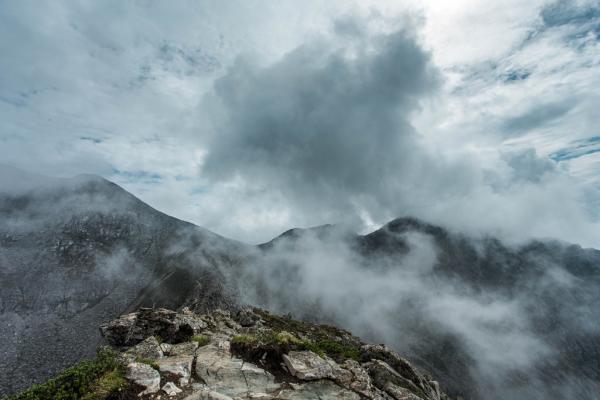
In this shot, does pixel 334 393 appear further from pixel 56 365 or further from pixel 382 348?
pixel 56 365

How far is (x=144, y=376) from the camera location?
20312 mm

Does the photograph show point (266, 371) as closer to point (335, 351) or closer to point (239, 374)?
point (239, 374)

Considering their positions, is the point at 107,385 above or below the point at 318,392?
above

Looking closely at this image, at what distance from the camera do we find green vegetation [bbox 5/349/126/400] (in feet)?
59.8

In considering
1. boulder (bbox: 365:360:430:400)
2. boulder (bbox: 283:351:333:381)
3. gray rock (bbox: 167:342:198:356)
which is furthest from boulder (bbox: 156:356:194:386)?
boulder (bbox: 365:360:430:400)

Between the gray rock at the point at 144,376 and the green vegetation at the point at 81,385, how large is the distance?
54 centimetres

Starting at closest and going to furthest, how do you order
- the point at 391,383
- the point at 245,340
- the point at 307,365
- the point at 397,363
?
the point at 307,365 → the point at 391,383 → the point at 245,340 → the point at 397,363

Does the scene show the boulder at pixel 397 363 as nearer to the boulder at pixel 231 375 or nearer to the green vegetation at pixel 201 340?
the boulder at pixel 231 375

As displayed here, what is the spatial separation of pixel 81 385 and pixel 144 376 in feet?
11.1

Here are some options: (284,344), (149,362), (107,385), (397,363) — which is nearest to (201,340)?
(149,362)

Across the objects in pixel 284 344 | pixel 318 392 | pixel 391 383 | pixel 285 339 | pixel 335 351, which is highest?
pixel 285 339

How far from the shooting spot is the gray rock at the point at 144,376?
19.5m

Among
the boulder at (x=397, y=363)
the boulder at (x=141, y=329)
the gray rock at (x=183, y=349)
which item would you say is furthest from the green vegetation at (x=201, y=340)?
the boulder at (x=397, y=363)

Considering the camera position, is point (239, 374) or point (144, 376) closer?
point (144, 376)
